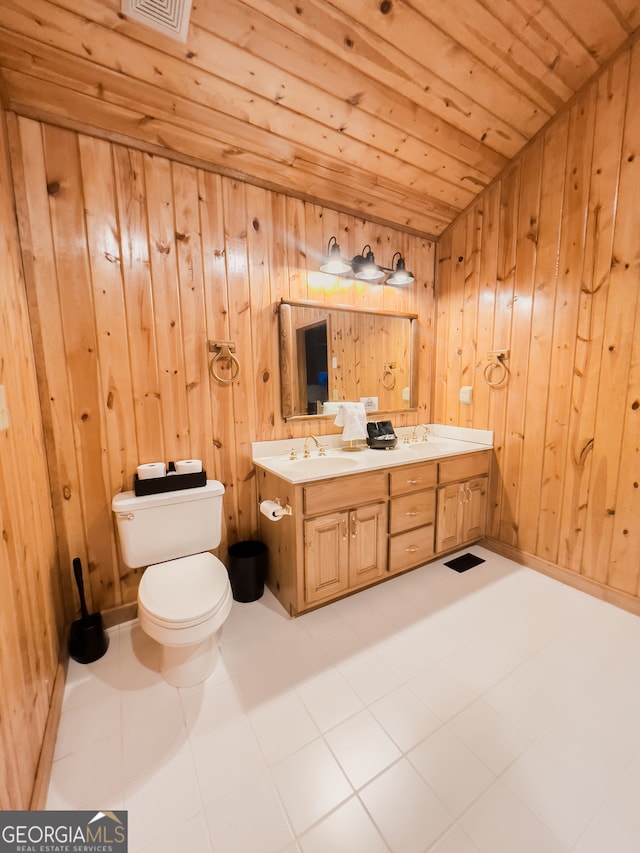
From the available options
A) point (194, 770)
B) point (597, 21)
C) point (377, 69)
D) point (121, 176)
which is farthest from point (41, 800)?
point (597, 21)

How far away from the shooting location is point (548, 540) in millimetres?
2250

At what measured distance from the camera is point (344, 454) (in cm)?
234

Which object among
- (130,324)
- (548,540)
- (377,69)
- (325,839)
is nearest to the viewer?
(325,839)

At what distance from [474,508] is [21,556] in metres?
2.52

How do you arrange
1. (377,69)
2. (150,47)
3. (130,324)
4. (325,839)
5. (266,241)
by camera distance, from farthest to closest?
1. (266,241)
2. (130,324)
3. (377,69)
4. (150,47)
5. (325,839)

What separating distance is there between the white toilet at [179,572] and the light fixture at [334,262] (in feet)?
4.94

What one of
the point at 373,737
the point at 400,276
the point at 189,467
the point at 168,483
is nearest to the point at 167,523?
the point at 168,483

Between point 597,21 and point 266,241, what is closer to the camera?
point 597,21

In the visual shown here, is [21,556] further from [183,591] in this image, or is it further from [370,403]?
[370,403]

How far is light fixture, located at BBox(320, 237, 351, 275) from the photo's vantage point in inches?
85.2

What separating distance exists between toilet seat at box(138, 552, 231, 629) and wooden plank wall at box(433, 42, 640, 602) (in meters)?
2.03

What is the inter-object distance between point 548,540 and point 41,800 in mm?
2634

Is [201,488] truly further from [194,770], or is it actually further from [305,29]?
[305,29]

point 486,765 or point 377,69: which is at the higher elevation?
point 377,69
